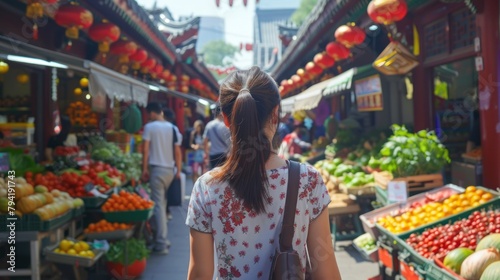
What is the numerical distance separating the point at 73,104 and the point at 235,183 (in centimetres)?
1198

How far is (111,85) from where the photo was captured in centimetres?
648

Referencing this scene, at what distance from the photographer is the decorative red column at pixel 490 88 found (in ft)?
18.9

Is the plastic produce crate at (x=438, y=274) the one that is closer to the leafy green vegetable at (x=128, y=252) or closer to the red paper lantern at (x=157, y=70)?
the leafy green vegetable at (x=128, y=252)

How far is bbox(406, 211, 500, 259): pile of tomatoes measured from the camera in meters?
4.43

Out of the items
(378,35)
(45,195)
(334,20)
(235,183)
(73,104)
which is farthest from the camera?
(73,104)

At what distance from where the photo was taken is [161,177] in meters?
7.64

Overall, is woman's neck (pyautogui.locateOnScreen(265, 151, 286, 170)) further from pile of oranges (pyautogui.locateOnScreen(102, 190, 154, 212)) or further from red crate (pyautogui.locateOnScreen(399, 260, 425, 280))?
pile of oranges (pyautogui.locateOnScreen(102, 190, 154, 212))

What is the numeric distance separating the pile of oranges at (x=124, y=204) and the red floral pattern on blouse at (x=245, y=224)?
456 centimetres

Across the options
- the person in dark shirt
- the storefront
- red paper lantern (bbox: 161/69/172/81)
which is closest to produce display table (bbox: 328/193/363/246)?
the storefront

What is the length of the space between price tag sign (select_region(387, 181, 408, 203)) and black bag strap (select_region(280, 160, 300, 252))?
386cm

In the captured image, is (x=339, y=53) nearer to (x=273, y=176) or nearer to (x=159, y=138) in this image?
(x=159, y=138)

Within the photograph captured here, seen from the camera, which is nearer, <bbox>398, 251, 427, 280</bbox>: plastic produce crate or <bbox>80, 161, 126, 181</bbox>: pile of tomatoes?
<bbox>398, 251, 427, 280</bbox>: plastic produce crate

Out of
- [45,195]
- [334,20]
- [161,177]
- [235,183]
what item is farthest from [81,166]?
[235,183]

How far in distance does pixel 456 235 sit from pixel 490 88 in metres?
2.01
